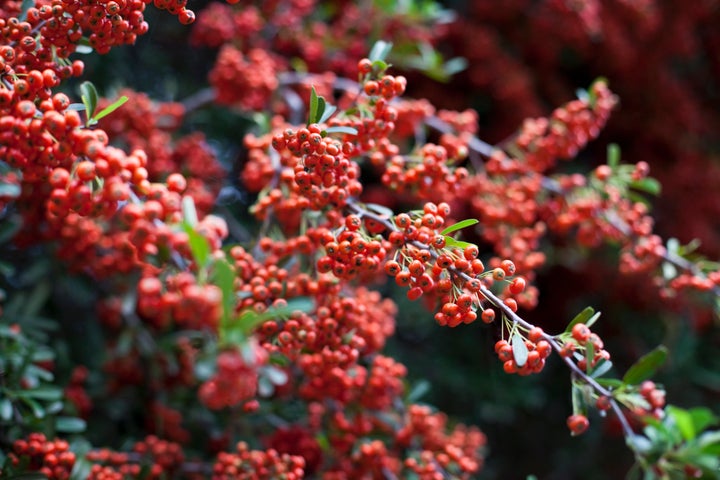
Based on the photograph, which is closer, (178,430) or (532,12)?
(178,430)

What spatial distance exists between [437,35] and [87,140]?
7.65ft

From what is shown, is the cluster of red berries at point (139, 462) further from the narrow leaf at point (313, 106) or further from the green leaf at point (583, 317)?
the green leaf at point (583, 317)

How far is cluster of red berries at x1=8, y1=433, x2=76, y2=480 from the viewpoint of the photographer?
1.68 m

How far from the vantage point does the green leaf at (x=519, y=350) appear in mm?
1270

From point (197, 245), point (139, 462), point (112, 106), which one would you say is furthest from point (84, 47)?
point (139, 462)

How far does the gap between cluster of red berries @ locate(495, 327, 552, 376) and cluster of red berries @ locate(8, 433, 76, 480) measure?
118 centimetres

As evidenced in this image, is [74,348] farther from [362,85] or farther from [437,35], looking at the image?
[437,35]

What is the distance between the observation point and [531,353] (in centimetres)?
131

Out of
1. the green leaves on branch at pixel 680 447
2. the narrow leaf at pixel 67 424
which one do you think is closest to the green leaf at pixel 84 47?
the narrow leaf at pixel 67 424

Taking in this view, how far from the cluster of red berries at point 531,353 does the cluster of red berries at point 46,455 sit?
46.5 inches

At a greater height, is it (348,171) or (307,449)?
(348,171)

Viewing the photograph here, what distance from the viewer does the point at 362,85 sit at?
166 cm

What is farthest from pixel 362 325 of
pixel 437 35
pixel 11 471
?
pixel 437 35

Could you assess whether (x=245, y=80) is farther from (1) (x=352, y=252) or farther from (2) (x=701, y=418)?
(2) (x=701, y=418)
